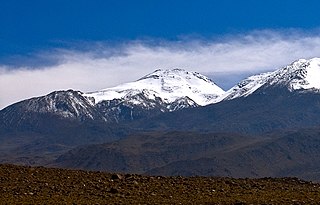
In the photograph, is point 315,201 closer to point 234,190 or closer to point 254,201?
point 254,201

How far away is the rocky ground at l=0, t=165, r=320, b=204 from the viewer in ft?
85.1

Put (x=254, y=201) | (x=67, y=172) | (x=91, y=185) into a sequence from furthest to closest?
(x=67, y=172) < (x=91, y=185) < (x=254, y=201)

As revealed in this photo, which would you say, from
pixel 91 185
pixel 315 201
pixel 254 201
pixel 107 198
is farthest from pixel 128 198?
pixel 315 201

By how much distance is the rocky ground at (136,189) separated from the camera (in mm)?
25938

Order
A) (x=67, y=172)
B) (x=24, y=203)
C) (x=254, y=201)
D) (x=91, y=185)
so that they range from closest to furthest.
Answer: (x=24, y=203) → (x=254, y=201) → (x=91, y=185) → (x=67, y=172)

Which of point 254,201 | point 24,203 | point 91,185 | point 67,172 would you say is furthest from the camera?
point 67,172

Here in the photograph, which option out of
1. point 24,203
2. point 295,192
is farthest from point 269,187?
point 24,203

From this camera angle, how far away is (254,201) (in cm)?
2617

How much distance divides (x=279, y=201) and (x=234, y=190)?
3.38 metres

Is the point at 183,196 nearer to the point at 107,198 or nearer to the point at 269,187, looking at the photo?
the point at 107,198

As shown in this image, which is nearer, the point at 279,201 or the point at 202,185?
the point at 279,201

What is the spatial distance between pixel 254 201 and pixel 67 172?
10477 millimetres

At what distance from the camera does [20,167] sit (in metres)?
33.0

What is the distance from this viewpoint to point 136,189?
28125 mm
